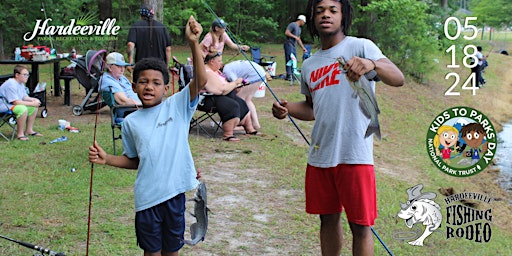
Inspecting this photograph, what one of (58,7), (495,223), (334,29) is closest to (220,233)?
(334,29)

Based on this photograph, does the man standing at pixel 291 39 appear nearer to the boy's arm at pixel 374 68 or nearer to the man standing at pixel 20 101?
the man standing at pixel 20 101

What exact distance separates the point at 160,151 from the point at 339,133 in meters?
0.85

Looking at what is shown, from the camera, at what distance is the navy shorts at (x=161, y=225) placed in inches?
114

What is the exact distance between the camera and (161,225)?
2.94m

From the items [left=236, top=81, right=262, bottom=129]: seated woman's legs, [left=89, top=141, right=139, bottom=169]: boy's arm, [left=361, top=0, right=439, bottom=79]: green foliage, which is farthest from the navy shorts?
[left=361, top=0, right=439, bottom=79]: green foliage

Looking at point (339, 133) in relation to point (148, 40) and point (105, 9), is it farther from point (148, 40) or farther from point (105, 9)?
Answer: point (105, 9)

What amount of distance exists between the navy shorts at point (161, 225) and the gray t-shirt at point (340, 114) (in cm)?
72

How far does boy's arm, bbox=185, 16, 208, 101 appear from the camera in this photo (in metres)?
2.80

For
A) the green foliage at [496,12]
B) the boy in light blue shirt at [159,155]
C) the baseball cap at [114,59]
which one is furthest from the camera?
the green foliage at [496,12]

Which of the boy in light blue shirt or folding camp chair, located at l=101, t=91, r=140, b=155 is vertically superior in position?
the boy in light blue shirt

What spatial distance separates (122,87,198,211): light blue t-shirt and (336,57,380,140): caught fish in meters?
0.81

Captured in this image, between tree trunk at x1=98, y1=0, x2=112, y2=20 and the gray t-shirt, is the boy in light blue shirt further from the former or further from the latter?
tree trunk at x1=98, y1=0, x2=112, y2=20

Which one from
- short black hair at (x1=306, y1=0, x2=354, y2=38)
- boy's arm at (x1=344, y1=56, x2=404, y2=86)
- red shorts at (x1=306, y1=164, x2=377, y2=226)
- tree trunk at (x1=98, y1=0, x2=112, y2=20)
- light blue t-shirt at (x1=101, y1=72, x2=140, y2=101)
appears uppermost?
short black hair at (x1=306, y1=0, x2=354, y2=38)

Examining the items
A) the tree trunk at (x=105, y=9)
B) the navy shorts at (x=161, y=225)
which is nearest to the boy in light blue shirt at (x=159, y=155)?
the navy shorts at (x=161, y=225)
